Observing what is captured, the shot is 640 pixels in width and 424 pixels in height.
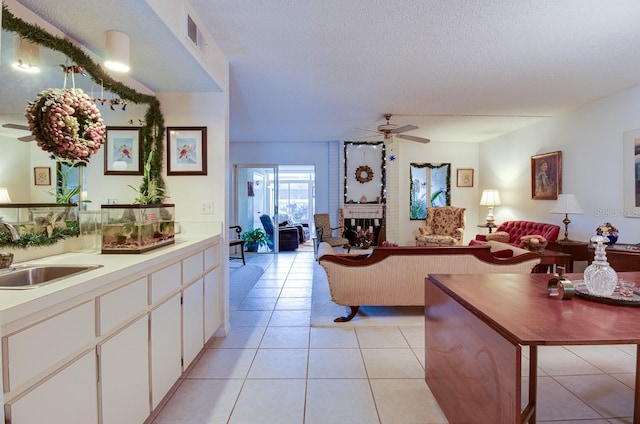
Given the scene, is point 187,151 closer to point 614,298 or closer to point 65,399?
point 65,399

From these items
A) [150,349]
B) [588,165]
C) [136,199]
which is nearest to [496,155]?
[588,165]

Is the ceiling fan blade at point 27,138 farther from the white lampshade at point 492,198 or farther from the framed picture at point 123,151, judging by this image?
the white lampshade at point 492,198

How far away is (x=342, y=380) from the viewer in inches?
87.1

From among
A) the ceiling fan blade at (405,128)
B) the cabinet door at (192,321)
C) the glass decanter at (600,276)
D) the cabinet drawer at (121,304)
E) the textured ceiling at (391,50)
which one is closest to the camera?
the cabinet drawer at (121,304)

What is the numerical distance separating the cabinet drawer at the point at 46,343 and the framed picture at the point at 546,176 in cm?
596

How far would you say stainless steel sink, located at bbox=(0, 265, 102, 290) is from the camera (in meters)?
1.42

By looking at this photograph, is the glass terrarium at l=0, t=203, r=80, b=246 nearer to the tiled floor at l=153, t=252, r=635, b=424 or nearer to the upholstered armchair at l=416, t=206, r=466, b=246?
the tiled floor at l=153, t=252, r=635, b=424

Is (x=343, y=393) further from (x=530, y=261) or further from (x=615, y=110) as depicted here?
(x=615, y=110)

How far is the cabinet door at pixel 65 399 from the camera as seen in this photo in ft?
3.20

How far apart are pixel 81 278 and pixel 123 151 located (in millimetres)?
1748

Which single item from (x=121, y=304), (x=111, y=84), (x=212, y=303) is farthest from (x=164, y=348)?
(x=111, y=84)

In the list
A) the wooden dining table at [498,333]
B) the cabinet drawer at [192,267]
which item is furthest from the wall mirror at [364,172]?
the wooden dining table at [498,333]

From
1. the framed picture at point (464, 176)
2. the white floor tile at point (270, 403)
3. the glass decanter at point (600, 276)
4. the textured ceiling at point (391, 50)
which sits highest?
the textured ceiling at point (391, 50)

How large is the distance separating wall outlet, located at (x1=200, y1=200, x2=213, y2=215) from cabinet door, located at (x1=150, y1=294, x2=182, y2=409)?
1.05m
